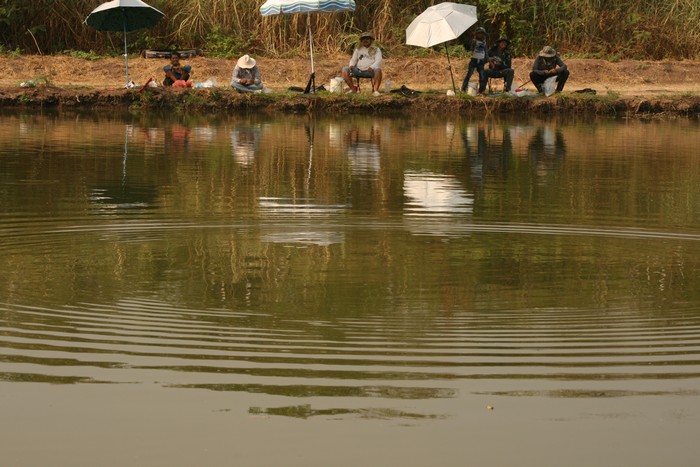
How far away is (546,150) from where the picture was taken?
19219mm

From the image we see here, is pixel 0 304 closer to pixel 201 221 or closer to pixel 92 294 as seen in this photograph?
pixel 92 294

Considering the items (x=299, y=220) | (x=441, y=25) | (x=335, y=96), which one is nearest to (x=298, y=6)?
(x=335, y=96)

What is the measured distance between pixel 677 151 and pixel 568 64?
11.2 meters

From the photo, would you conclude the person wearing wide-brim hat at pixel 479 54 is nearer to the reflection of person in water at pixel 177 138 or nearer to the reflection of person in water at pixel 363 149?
the reflection of person in water at pixel 363 149

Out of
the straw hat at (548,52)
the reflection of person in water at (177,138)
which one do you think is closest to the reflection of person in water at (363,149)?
the reflection of person in water at (177,138)

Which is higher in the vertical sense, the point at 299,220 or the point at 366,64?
the point at 366,64

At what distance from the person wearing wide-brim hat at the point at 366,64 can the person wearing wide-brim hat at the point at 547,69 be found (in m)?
3.03

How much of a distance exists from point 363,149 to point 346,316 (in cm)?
1166

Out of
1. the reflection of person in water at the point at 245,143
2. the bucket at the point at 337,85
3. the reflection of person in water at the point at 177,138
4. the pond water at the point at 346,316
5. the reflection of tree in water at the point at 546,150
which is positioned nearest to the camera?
the pond water at the point at 346,316

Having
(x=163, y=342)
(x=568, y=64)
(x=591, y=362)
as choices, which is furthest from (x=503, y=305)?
(x=568, y=64)

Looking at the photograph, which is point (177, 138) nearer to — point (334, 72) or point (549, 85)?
point (549, 85)

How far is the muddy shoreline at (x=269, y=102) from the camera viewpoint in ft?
84.6

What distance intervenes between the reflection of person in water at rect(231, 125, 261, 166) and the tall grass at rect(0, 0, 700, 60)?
29.1 feet

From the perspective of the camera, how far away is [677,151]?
63.2ft
